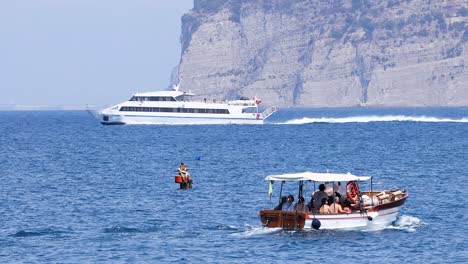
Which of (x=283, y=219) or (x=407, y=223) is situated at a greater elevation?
(x=283, y=219)

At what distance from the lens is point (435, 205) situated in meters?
58.4

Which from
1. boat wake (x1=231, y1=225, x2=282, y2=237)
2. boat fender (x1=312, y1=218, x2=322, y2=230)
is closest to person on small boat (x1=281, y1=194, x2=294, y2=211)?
boat wake (x1=231, y1=225, x2=282, y2=237)

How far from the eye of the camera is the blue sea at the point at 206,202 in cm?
4497

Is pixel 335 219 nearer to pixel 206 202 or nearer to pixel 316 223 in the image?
pixel 316 223

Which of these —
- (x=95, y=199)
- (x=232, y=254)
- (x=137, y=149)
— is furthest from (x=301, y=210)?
(x=137, y=149)

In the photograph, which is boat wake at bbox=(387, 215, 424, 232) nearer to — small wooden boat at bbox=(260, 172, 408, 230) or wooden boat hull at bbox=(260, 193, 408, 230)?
small wooden boat at bbox=(260, 172, 408, 230)

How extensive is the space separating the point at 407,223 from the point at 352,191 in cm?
369

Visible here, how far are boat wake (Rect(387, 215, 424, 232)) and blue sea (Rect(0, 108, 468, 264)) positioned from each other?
5 cm

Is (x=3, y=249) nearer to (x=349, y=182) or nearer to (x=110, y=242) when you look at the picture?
(x=110, y=242)

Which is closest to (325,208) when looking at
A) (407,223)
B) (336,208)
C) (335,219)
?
(336,208)

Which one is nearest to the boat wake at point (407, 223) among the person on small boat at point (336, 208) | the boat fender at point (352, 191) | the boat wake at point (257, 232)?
the boat fender at point (352, 191)

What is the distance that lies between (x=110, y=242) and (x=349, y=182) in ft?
36.3

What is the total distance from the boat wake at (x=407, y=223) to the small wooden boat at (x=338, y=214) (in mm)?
779

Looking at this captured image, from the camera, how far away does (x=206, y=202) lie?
61281 millimetres
